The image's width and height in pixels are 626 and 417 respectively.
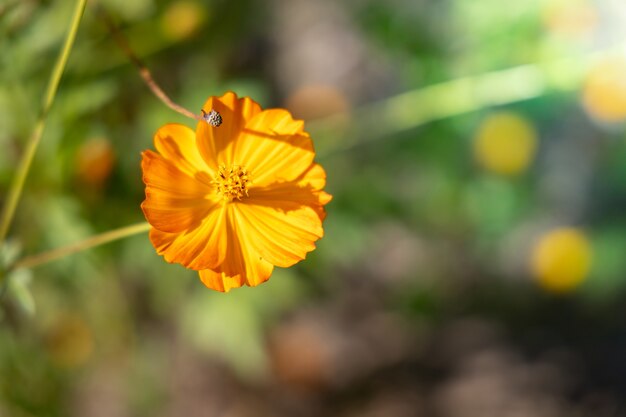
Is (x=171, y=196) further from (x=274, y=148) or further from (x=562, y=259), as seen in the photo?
(x=562, y=259)

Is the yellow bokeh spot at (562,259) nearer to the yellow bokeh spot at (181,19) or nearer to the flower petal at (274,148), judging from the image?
the yellow bokeh spot at (181,19)

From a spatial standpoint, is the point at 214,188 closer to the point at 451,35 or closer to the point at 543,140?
the point at 451,35

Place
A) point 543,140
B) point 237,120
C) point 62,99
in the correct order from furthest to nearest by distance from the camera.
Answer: point 543,140, point 62,99, point 237,120

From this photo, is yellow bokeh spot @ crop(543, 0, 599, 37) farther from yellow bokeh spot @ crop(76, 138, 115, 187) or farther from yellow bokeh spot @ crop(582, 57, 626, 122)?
yellow bokeh spot @ crop(76, 138, 115, 187)

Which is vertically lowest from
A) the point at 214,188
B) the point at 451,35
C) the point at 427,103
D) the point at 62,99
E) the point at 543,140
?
the point at 214,188

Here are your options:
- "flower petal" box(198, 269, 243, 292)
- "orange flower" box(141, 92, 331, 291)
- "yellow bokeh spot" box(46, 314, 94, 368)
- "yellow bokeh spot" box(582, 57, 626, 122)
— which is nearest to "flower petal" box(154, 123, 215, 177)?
"orange flower" box(141, 92, 331, 291)

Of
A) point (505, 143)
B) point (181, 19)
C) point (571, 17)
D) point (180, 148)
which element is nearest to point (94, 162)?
point (181, 19)

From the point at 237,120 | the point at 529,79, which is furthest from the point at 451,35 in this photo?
the point at 237,120
